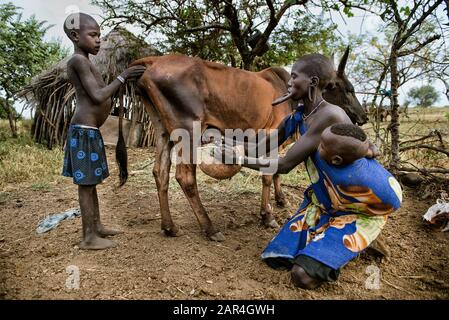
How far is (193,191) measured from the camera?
3129 mm

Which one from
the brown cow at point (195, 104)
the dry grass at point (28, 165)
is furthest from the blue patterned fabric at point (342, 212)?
the dry grass at point (28, 165)

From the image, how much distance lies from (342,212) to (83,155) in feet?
6.31

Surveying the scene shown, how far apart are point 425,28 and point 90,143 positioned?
12.9ft

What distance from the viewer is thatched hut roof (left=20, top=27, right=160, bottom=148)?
26.9 ft

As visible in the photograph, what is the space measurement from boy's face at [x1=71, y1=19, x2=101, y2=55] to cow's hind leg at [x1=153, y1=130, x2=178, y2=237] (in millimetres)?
967

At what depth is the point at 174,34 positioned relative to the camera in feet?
22.6

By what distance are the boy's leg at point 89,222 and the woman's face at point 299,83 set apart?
1.67 m

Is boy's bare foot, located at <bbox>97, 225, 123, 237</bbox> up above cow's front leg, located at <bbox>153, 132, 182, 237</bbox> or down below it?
below

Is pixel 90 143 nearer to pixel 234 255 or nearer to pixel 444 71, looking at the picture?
pixel 234 255

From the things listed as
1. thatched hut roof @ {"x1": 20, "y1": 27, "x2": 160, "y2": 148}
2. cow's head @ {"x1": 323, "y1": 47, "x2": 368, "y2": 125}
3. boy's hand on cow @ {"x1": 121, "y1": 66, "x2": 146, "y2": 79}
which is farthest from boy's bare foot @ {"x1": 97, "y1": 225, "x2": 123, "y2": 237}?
thatched hut roof @ {"x1": 20, "y1": 27, "x2": 160, "y2": 148}

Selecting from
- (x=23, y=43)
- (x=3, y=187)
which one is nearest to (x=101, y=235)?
(x=3, y=187)

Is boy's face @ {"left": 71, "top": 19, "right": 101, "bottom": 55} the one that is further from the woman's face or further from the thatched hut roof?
the thatched hut roof

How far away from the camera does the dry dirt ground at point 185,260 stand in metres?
2.30

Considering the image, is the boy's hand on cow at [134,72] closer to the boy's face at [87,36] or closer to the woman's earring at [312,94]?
the boy's face at [87,36]
